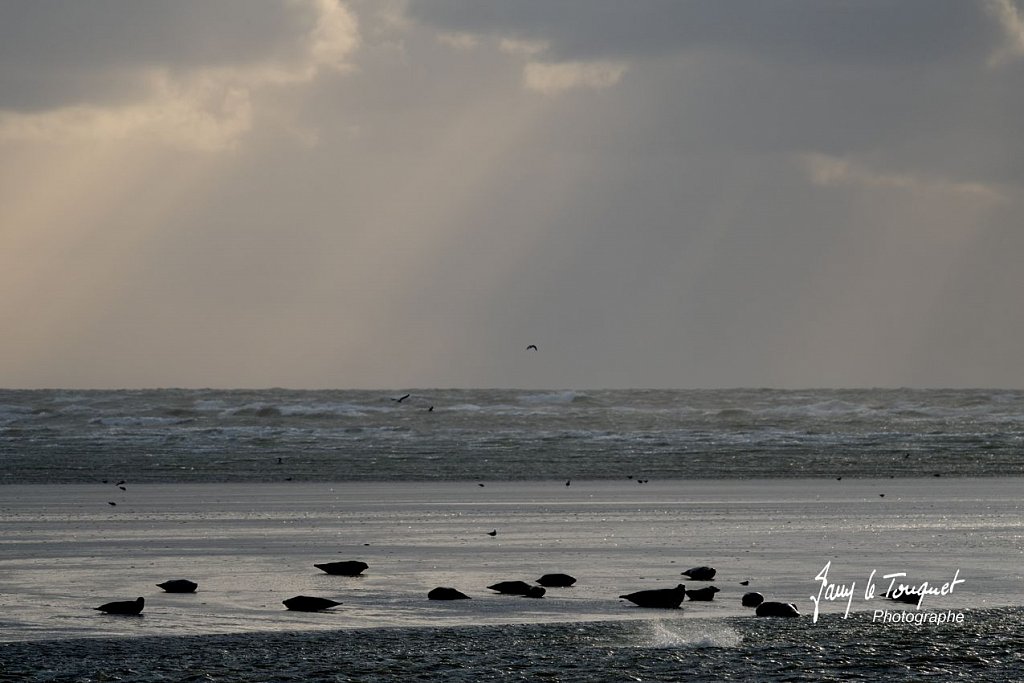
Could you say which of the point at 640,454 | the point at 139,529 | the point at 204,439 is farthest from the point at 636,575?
the point at 204,439

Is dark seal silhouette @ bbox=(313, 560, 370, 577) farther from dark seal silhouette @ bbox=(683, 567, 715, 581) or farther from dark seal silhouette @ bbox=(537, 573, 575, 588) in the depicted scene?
dark seal silhouette @ bbox=(683, 567, 715, 581)

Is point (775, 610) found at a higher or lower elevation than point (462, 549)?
higher

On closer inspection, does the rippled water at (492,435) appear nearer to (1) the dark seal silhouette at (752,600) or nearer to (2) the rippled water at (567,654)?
(1) the dark seal silhouette at (752,600)

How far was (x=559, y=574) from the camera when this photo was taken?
16.2 meters

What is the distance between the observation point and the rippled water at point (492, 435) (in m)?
41.1

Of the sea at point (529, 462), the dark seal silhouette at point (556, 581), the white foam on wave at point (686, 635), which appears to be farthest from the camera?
the dark seal silhouette at point (556, 581)

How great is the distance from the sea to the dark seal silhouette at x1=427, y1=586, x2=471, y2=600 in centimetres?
208

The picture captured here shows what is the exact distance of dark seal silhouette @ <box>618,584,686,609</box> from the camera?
47.1 feet

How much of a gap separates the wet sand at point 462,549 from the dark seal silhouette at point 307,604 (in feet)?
0.63

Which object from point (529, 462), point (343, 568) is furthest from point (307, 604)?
point (529, 462)

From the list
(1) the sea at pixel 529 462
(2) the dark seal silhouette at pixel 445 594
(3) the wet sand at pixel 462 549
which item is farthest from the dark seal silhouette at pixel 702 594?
(2) the dark seal silhouette at pixel 445 594

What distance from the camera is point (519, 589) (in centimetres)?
1538

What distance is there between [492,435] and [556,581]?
41854 mm

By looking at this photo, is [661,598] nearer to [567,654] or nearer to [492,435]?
[567,654]
